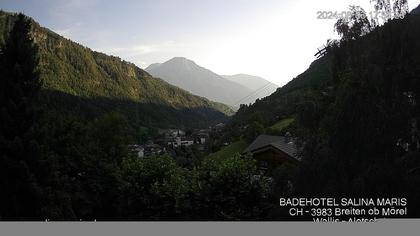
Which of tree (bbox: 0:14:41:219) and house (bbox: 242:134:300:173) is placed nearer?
tree (bbox: 0:14:41:219)

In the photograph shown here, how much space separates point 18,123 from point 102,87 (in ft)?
443

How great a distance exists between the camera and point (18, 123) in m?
15.2

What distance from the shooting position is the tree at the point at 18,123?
1414 centimetres

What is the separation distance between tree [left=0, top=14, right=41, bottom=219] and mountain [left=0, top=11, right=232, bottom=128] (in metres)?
79.9

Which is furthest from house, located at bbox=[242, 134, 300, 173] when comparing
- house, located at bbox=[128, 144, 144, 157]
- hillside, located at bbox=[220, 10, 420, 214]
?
hillside, located at bbox=[220, 10, 420, 214]

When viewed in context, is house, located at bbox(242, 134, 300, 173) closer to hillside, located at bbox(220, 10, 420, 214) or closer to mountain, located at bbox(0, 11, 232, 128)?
hillside, located at bbox(220, 10, 420, 214)

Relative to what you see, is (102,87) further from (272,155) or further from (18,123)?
(18,123)

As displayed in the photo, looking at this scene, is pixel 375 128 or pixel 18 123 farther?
pixel 18 123

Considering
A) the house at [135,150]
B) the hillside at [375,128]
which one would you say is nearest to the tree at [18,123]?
the house at [135,150]

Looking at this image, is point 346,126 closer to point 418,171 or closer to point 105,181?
point 418,171

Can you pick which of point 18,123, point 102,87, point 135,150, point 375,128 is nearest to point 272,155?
point 18,123

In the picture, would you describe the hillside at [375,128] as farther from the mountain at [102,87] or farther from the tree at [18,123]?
the mountain at [102,87]

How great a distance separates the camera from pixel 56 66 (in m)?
131

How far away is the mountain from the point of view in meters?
114
